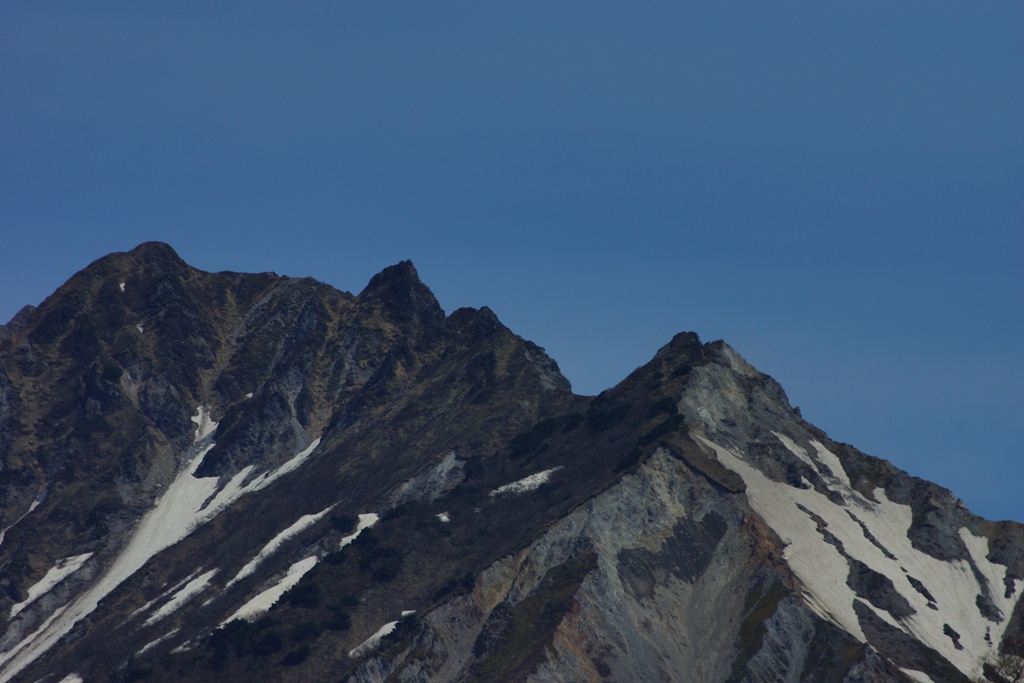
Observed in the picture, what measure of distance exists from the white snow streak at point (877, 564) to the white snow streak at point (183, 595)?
242 ft

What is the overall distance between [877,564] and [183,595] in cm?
9466

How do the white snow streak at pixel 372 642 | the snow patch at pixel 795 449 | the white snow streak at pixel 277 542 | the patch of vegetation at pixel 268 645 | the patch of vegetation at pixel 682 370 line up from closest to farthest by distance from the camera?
the white snow streak at pixel 372 642, the patch of vegetation at pixel 268 645, the snow patch at pixel 795 449, the patch of vegetation at pixel 682 370, the white snow streak at pixel 277 542

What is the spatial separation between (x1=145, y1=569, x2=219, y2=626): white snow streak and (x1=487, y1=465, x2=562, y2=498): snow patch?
43041 millimetres

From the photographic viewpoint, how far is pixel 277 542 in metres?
194

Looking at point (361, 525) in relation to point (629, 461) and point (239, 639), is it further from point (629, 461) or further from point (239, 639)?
point (629, 461)

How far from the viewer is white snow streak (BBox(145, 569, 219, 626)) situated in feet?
606

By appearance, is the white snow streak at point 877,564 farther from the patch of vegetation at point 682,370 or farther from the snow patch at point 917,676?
the patch of vegetation at point 682,370

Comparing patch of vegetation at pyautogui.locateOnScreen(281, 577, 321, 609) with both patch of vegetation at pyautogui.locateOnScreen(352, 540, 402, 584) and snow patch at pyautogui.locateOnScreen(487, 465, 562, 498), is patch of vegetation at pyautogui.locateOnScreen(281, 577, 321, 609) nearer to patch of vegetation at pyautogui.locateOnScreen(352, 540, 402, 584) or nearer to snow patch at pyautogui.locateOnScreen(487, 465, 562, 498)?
patch of vegetation at pyautogui.locateOnScreen(352, 540, 402, 584)

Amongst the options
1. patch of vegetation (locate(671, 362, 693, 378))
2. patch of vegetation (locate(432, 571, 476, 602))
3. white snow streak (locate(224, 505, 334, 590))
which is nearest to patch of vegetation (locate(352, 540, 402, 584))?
patch of vegetation (locate(432, 571, 476, 602))

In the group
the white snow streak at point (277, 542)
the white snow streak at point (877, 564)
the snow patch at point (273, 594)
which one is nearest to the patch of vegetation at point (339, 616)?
the snow patch at point (273, 594)

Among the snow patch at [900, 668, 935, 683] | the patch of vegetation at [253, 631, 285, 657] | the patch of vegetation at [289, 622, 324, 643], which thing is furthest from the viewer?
the patch of vegetation at [289, 622, 324, 643]

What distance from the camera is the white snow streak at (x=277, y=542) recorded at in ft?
615

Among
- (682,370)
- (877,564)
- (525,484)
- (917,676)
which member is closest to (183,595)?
(525,484)

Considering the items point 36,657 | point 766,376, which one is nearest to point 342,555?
point 36,657
